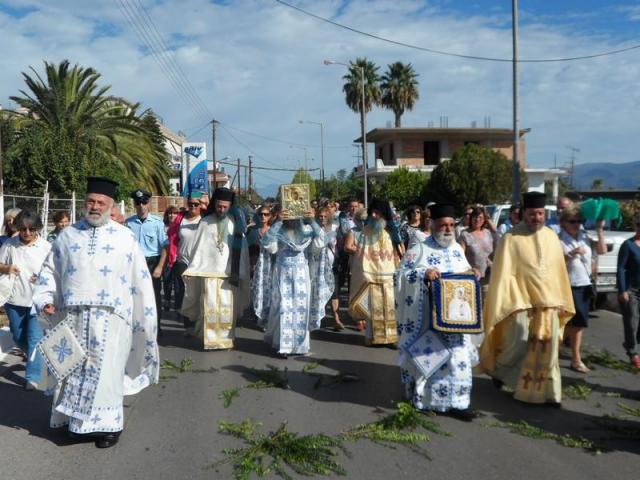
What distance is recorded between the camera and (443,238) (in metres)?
6.35

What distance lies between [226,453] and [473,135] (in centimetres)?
5648

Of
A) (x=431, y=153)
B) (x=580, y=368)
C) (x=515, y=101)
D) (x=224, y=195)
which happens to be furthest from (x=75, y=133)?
(x=431, y=153)

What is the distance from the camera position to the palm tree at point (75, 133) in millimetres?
27484

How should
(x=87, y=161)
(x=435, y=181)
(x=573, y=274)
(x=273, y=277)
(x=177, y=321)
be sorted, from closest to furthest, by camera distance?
1. (x=573, y=274)
2. (x=273, y=277)
3. (x=177, y=321)
4. (x=87, y=161)
5. (x=435, y=181)

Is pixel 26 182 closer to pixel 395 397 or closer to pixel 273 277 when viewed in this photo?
pixel 273 277

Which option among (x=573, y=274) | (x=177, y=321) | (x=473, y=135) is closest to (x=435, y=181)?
(x=473, y=135)

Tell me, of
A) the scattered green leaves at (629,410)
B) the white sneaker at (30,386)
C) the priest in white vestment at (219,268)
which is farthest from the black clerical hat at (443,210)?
the white sneaker at (30,386)

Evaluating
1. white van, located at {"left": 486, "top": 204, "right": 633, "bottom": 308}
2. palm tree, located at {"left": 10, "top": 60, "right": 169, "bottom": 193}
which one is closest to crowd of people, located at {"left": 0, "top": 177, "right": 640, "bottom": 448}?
white van, located at {"left": 486, "top": 204, "right": 633, "bottom": 308}

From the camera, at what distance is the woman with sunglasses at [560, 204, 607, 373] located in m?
7.81

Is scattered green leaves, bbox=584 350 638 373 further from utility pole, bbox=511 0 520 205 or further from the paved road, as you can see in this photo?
utility pole, bbox=511 0 520 205

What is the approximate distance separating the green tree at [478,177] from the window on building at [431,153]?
62.9 feet

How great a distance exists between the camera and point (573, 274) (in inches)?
309

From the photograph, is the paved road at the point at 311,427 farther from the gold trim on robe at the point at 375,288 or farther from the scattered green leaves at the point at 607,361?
the gold trim on robe at the point at 375,288

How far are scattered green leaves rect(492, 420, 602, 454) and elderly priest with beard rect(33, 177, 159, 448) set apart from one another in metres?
3.16
